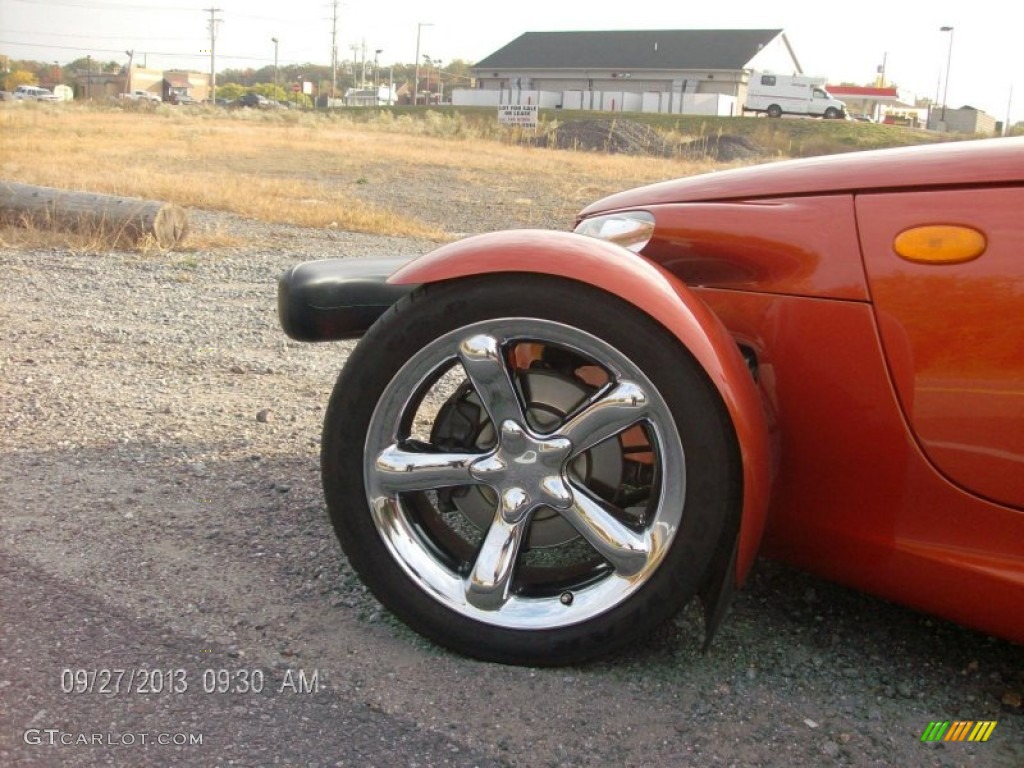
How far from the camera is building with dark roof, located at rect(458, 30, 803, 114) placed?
7288cm

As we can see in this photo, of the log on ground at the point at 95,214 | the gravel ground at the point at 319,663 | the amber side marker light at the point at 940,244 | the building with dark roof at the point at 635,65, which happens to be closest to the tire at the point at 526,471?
the gravel ground at the point at 319,663

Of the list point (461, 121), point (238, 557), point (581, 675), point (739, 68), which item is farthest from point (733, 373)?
point (739, 68)

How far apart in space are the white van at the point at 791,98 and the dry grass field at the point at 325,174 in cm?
3272

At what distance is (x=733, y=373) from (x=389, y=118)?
163 ft

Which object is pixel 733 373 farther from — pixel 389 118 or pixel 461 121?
pixel 389 118

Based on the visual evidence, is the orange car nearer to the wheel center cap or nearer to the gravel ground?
the wheel center cap

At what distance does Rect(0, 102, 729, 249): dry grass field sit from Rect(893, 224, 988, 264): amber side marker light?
8.10m

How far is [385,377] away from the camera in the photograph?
7.49 ft

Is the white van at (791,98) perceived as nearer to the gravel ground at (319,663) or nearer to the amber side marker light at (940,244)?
the gravel ground at (319,663)

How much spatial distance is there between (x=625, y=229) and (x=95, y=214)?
303 inches

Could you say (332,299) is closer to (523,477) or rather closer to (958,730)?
(523,477)

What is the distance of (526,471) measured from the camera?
226cm

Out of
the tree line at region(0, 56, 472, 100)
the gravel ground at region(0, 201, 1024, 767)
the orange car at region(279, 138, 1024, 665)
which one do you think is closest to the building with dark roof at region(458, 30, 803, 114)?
the tree line at region(0, 56, 472, 100)

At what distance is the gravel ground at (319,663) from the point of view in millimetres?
2016
